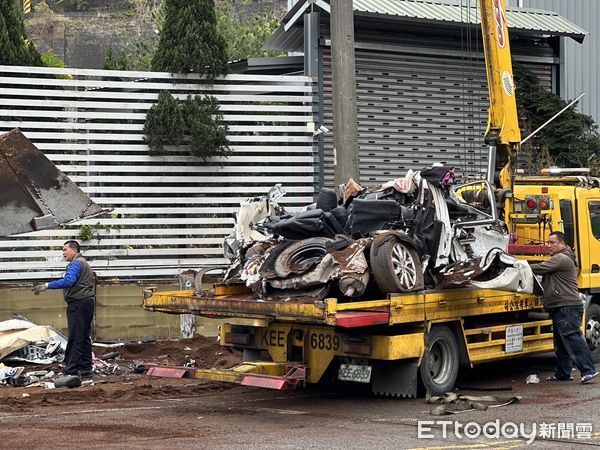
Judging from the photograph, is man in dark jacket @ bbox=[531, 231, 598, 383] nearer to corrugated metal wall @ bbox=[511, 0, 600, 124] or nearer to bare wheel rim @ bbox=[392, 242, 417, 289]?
bare wheel rim @ bbox=[392, 242, 417, 289]

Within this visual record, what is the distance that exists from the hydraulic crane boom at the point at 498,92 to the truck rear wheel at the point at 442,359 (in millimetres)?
3589

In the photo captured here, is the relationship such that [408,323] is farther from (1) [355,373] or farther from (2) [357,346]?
(1) [355,373]

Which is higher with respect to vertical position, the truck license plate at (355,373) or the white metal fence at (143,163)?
the white metal fence at (143,163)

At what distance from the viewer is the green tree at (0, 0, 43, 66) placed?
1766 cm

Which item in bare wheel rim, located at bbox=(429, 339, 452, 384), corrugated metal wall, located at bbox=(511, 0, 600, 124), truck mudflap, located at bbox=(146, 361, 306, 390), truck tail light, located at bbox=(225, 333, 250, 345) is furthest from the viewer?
corrugated metal wall, located at bbox=(511, 0, 600, 124)

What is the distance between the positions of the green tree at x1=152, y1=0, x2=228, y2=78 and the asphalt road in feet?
24.5

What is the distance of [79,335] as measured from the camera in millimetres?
13375

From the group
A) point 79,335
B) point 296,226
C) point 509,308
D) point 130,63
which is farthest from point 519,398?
point 130,63

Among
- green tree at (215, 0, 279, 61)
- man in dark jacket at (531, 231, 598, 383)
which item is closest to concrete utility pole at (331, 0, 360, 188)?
→ man in dark jacket at (531, 231, 598, 383)

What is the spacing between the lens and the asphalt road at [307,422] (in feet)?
29.5

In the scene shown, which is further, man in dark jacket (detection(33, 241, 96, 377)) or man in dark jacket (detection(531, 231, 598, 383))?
man in dark jacket (detection(33, 241, 96, 377))

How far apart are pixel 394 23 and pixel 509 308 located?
969 centimetres

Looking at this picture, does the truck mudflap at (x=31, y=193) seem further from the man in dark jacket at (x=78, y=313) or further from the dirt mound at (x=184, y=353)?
the dirt mound at (x=184, y=353)

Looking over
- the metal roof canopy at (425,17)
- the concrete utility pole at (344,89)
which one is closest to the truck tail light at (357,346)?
the concrete utility pole at (344,89)
